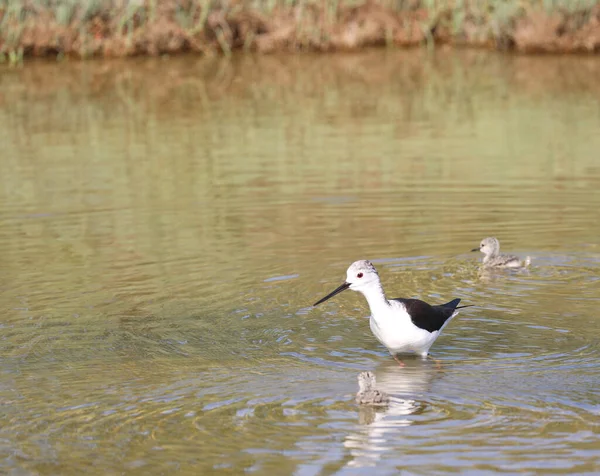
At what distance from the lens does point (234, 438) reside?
21.8 feet

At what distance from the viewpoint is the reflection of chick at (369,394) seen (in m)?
6.95

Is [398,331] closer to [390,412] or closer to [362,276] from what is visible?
[362,276]

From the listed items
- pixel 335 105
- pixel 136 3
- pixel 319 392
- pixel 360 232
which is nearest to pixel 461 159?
pixel 360 232

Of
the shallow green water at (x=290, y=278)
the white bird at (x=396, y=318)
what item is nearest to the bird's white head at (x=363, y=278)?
the white bird at (x=396, y=318)

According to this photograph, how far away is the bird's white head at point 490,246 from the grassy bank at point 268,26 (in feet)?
51.5

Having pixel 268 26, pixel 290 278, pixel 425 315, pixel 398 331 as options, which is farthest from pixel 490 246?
pixel 268 26

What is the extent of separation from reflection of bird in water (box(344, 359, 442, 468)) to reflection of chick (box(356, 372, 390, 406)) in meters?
0.03

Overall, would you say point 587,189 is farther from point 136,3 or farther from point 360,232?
point 136,3

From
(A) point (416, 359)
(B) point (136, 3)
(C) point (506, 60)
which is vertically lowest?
(A) point (416, 359)

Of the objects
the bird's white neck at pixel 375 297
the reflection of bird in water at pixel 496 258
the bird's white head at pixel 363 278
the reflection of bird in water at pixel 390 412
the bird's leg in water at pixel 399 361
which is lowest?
the bird's leg in water at pixel 399 361

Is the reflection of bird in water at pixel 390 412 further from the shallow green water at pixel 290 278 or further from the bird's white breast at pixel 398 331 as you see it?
the bird's white breast at pixel 398 331

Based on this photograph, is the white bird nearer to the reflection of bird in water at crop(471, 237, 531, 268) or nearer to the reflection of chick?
the reflection of chick

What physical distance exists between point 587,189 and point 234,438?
789 cm

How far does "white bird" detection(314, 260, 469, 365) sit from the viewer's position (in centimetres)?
797
